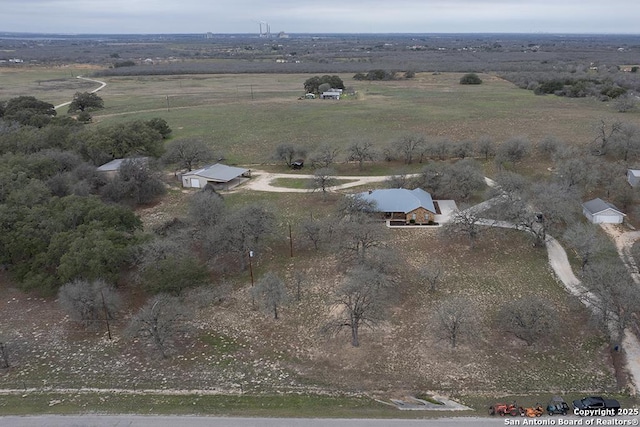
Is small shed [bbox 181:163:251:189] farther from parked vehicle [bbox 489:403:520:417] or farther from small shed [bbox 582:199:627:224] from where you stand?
parked vehicle [bbox 489:403:520:417]

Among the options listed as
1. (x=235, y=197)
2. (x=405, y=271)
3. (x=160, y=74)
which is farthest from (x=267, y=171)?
(x=160, y=74)

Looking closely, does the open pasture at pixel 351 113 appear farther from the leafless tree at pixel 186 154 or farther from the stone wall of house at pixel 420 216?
the stone wall of house at pixel 420 216

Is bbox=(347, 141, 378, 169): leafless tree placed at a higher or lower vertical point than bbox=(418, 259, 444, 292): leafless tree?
higher

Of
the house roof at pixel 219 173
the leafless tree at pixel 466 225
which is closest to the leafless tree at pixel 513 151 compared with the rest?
the leafless tree at pixel 466 225

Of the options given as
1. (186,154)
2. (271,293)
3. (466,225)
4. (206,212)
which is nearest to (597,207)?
(466,225)

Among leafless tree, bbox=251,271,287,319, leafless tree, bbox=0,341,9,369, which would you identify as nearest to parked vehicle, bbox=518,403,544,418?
leafless tree, bbox=251,271,287,319

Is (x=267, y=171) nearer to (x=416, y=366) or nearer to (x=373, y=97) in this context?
(x=416, y=366)
